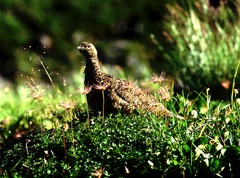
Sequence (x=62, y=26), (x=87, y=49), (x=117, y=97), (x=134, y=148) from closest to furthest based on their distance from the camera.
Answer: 1. (x=134, y=148)
2. (x=117, y=97)
3. (x=87, y=49)
4. (x=62, y=26)

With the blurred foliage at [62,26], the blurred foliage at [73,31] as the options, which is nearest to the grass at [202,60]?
the blurred foliage at [73,31]

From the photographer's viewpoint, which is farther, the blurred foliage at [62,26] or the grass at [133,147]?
the blurred foliage at [62,26]

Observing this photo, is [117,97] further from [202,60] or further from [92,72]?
[202,60]

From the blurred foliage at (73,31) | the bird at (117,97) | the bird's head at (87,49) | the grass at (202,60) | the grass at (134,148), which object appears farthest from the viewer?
the blurred foliage at (73,31)

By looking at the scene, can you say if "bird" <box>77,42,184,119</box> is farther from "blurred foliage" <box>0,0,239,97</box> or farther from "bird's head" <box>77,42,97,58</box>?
"blurred foliage" <box>0,0,239,97</box>

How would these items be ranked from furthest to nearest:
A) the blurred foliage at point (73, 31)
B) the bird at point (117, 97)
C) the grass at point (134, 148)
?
the blurred foliage at point (73, 31)
the bird at point (117, 97)
the grass at point (134, 148)

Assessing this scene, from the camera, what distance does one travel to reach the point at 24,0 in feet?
41.6

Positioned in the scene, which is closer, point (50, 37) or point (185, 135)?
point (185, 135)

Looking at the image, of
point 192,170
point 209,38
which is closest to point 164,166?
point 192,170

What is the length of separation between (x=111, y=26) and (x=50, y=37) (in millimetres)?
1337

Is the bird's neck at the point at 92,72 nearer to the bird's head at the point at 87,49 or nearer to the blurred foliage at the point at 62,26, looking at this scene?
the bird's head at the point at 87,49

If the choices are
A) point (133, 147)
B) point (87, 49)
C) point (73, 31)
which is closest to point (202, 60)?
point (87, 49)

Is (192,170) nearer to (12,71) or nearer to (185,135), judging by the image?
(185,135)

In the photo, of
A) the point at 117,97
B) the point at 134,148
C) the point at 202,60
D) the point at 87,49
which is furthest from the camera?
the point at 202,60
